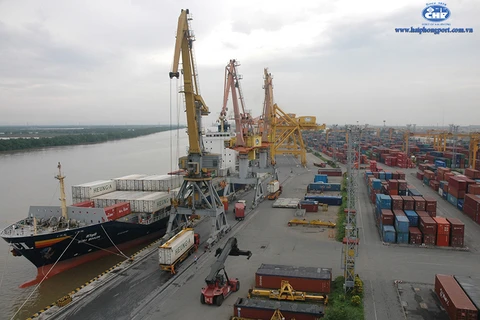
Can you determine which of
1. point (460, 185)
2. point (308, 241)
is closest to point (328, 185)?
point (460, 185)

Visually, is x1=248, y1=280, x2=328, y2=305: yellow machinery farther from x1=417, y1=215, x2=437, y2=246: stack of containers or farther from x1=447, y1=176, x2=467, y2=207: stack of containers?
x1=447, y1=176, x2=467, y2=207: stack of containers

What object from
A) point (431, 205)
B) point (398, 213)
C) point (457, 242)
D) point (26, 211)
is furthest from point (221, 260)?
point (26, 211)

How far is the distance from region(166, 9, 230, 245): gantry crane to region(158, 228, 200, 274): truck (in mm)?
1555

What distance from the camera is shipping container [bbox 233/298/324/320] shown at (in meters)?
11.1

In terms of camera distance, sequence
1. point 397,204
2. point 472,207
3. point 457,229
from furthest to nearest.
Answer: point 472,207, point 397,204, point 457,229

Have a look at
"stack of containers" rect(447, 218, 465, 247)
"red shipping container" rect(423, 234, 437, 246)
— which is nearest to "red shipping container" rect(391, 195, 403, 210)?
"red shipping container" rect(423, 234, 437, 246)

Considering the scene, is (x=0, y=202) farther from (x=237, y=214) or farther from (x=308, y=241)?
(x=308, y=241)

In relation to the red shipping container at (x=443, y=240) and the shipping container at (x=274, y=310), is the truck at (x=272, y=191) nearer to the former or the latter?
the red shipping container at (x=443, y=240)

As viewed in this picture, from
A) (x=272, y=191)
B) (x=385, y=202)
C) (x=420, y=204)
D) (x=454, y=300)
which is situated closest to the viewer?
(x=454, y=300)

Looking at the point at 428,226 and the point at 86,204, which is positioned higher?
the point at 86,204

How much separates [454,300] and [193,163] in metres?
13.9

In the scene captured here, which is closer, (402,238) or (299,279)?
(299,279)

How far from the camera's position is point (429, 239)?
60.7 ft

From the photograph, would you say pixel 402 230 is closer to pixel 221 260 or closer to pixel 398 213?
pixel 398 213
